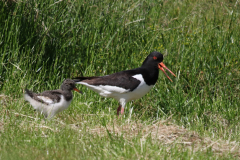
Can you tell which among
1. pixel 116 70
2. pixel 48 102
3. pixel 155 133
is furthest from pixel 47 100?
pixel 116 70

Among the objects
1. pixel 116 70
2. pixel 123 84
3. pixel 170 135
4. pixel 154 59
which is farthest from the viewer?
pixel 116 70

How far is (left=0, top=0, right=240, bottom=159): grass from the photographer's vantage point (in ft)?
15.9

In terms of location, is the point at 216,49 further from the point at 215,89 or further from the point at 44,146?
the point at 44,146

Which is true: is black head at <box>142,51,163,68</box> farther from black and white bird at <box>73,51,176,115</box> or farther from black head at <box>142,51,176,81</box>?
black and white bird at <box>73,51,176,115</box>

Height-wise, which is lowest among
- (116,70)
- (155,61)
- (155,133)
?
(116,70)

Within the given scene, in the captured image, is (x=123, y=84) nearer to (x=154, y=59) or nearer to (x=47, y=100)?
(x=154, y=59)

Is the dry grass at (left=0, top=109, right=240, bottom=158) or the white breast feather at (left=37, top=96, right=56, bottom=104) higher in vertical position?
the dry grass at (left=0, top=109, right=240, bottom=158)

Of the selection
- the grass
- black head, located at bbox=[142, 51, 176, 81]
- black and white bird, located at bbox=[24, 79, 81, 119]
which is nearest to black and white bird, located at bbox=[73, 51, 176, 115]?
black head, located at bbox=[142, 51, 176, 81]

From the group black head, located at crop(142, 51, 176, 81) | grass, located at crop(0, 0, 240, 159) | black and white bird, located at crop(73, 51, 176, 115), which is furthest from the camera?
black head, located at crop(142, 51, 176, 81)

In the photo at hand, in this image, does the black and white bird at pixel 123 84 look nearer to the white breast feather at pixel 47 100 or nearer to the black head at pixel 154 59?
the black head at pixel 154 59

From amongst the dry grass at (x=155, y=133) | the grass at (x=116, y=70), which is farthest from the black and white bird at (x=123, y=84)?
the dry grass at (x=155, y=133)

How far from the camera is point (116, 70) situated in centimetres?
793

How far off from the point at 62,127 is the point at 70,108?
1269mm

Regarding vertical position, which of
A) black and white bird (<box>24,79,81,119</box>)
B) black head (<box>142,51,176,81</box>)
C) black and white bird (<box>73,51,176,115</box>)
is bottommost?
black and white bird (<box>24,79,81,119</box>)
